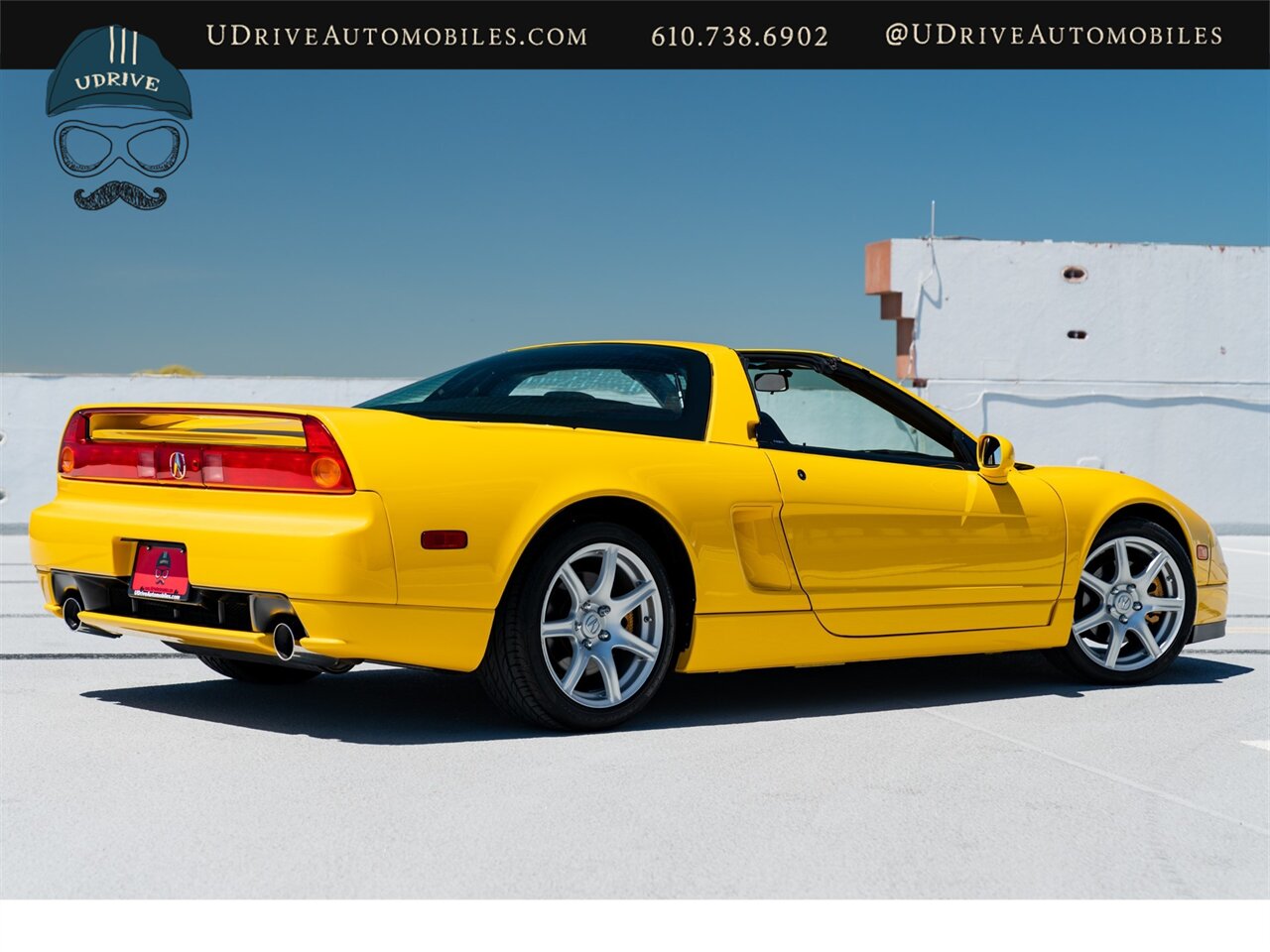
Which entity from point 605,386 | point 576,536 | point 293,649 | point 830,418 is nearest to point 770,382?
point 605,386

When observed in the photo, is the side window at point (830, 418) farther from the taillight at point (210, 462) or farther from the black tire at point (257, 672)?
the taillight at point (210, 462)

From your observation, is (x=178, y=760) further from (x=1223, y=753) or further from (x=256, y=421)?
(x=1223, y=753)

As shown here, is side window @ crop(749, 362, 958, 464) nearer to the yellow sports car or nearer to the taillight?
the yellow sports car

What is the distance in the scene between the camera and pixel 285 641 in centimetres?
479

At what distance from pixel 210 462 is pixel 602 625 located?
1360mm

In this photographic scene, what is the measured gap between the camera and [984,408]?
2114 centimetres

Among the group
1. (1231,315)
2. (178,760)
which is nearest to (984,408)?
(1231,315)

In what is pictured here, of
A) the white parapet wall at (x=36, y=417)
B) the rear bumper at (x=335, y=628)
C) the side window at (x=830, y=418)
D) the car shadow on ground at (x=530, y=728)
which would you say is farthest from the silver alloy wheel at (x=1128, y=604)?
the side window at (x=830, y=418)

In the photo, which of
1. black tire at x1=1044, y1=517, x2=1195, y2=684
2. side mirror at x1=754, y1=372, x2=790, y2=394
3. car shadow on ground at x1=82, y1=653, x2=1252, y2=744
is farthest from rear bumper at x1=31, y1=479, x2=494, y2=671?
black tire at x1=1044, y1=517, x2=1195, y2=684

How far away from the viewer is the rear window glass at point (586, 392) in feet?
18.2

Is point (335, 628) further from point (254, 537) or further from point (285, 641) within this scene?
point (254, 537)

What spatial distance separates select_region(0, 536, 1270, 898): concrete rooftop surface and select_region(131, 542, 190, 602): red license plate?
0.47m

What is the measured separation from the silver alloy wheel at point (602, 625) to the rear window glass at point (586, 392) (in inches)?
20.6

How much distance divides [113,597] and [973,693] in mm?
A: 3366
